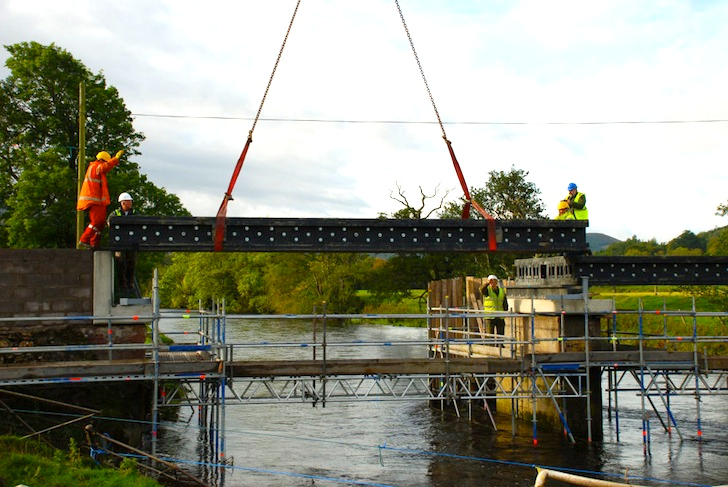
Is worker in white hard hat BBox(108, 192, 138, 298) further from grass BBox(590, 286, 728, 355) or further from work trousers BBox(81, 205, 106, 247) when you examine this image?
grass BBox(590, 286, 728, 355)

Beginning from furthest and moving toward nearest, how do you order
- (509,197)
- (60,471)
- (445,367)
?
(509,197), (445,367), (60,471)

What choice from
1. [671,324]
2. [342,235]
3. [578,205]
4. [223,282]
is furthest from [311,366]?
[223,282]

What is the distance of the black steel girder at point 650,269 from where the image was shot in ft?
66.5

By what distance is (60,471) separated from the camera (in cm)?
1252

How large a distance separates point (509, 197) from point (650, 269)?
149ft

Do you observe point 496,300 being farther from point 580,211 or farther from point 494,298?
point 580,211

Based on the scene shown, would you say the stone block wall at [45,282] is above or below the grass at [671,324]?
above

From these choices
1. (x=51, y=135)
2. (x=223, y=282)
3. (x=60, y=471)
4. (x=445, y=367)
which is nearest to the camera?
(x=60, y=471)

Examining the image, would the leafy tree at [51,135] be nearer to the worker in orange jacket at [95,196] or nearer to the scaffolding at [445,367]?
the scaffolding at [445,367]

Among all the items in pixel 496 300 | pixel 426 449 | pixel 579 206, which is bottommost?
pixel 426 449

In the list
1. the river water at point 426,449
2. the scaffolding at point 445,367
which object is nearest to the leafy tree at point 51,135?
the river water at point 426,449

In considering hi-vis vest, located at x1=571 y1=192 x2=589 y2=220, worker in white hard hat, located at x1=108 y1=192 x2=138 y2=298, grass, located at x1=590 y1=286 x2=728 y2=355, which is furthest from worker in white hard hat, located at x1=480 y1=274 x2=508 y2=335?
worker in white hard hat, located at x1=108 y1=192 x2=138 y2=298

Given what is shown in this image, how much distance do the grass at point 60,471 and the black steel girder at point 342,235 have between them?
16.7ft

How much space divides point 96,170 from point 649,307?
55309 mm
